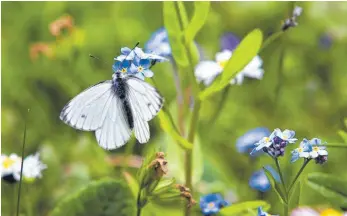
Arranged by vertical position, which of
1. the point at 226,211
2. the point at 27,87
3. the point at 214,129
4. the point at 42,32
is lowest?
the point at 226,211

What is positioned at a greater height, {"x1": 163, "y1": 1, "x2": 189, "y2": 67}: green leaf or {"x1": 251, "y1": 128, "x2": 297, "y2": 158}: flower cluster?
{"x1": 163, "y1": 1, "x2": 189, "y2": 67}: green leaf

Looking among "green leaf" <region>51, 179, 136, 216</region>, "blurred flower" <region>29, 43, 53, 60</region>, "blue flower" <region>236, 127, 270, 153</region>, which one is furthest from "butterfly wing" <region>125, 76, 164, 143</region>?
"blurred flower" <region>29, 43, 53, 60</region>

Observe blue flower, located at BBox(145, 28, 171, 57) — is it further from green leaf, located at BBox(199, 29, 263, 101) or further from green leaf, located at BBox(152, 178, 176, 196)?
green leaf, located at BBox(152, 178, 176, 196)

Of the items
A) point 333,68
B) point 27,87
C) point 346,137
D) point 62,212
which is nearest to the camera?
point 346,137

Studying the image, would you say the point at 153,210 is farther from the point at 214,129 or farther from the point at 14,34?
the point at 14,34

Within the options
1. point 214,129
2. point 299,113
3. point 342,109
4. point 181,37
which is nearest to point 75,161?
point 214,129

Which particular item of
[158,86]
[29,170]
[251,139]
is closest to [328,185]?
[251,139]

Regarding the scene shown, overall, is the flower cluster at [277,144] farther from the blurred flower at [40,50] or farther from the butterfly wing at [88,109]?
the blurred flower at [40,50]
